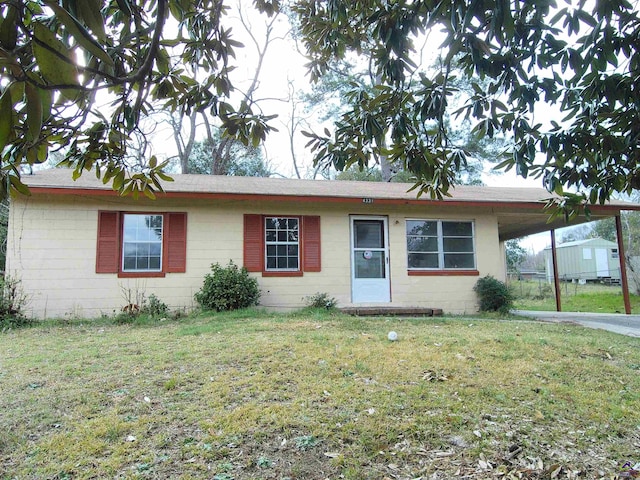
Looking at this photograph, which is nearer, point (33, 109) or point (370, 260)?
point (33, 109)

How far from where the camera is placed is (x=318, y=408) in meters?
3.02

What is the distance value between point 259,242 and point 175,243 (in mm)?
1690

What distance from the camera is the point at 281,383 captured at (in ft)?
11.5

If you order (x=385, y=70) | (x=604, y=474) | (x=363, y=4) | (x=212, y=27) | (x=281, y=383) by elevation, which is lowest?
(x=604, y=474)

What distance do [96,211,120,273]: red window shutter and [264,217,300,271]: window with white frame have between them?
2.92 meters

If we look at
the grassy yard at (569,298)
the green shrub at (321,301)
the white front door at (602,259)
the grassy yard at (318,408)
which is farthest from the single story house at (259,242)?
the white front door at (602,259)

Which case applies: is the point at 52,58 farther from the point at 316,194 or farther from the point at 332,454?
the point at 316,194

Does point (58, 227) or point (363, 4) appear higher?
point (363, 4)

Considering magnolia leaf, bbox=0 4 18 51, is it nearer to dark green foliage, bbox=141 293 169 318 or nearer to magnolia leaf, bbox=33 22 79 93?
magnolia leaf, bbox=33 22 79 93

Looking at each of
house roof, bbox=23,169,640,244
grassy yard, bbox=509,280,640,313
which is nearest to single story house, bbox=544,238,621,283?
grassy yard, bbox=509,280,640,313

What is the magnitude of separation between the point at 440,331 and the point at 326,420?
3.56m

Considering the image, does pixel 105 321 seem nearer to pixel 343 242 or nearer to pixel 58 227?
pixel 58 227

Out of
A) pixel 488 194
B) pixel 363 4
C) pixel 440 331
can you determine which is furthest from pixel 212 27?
pixel 488 194

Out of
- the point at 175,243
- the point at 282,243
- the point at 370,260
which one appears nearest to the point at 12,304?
the point at 175,243
